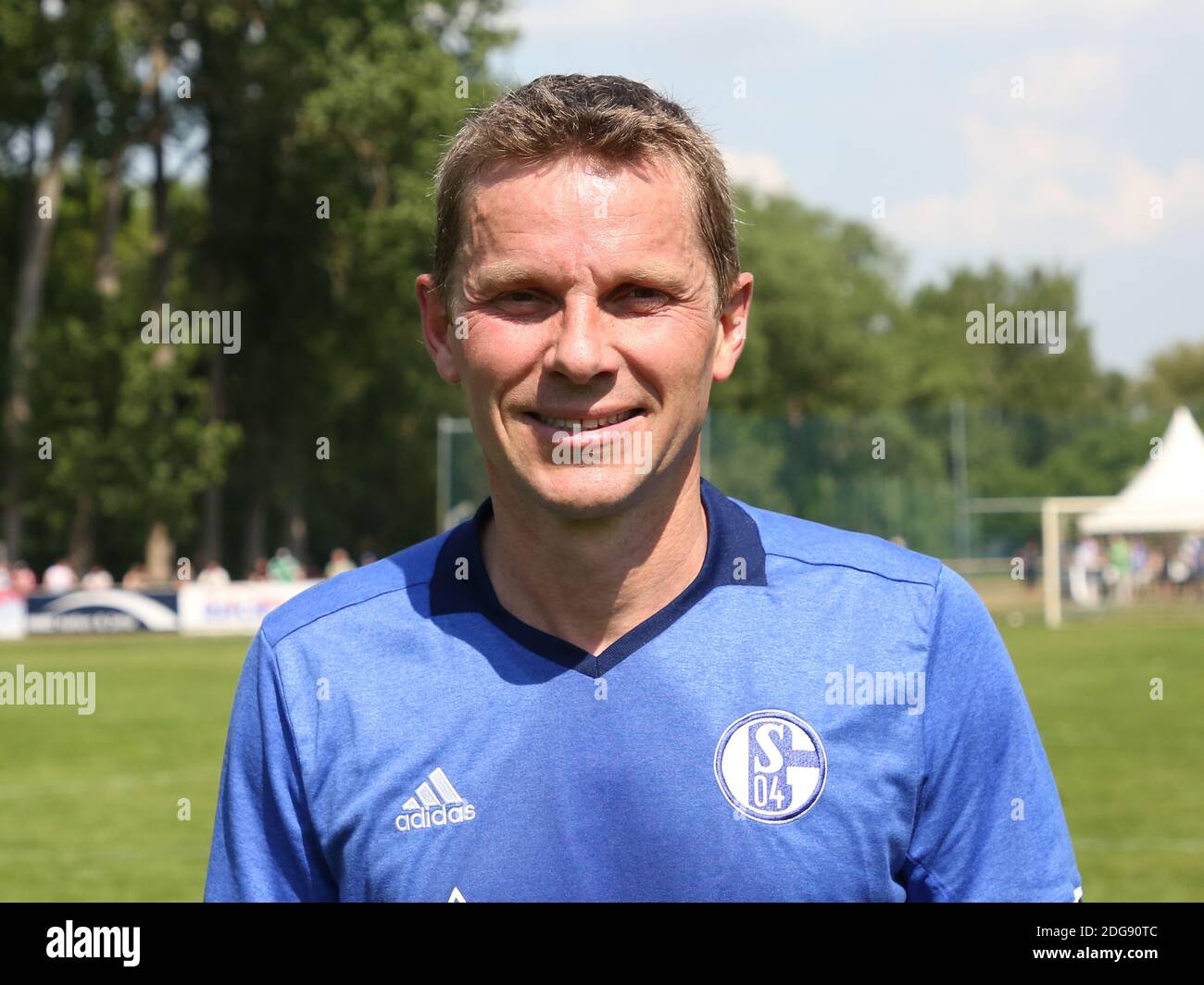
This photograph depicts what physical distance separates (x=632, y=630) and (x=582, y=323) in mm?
529

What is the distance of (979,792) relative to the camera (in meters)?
2.52

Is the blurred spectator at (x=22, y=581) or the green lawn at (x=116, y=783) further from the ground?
the blurred spectator at (x=22, y=581)

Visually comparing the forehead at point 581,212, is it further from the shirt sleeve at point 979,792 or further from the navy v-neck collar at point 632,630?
the shirt sleeve at point 979,792

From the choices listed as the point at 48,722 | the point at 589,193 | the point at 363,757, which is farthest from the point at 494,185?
the point at 48,722

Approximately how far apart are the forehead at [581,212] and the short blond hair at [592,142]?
2 cm

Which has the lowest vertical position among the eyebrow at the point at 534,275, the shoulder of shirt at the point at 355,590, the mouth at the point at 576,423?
the shoulder of shirt at the point at 355,590

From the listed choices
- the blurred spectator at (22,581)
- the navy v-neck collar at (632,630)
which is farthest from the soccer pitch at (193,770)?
the blurred spectator at (22,581)

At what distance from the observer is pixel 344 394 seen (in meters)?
53.7

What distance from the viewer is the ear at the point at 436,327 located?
8.91ft

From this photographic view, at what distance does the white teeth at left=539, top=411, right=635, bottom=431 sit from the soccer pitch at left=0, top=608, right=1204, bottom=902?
2.84 ft

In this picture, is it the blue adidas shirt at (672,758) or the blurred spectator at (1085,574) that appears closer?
the blue adidas shirt at (672,758)

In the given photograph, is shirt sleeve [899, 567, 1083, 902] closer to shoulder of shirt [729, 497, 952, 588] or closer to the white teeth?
shoulder of shirt [729, 497, 952, 588]
